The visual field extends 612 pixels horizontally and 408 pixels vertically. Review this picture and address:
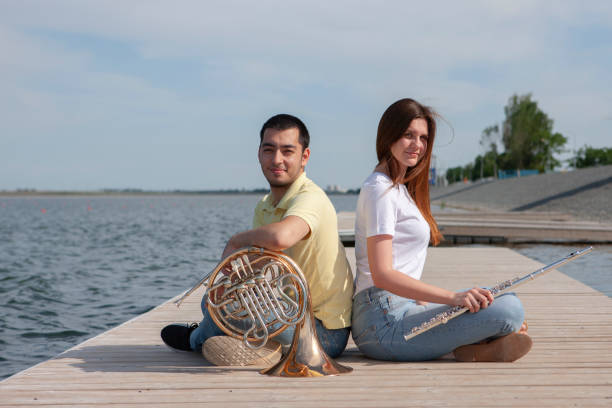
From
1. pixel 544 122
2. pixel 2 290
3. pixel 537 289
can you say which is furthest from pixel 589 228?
pixel 544 122

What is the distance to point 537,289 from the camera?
6652mm

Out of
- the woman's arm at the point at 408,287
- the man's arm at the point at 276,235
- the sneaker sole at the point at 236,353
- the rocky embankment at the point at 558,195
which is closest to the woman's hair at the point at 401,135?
the woman's arm at the point at 408,287

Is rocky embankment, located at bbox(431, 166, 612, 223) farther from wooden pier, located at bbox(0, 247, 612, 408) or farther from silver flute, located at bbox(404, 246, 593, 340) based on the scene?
silver flute, located at bbox(404, 246, 593, 340)

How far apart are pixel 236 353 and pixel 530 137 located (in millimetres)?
77015

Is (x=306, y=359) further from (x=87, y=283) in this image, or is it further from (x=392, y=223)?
(x=87, y=283)

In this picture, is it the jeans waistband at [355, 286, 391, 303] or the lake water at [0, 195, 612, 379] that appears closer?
the jeans waistband at [355, 286, 391, 303]

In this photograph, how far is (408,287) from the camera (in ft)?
10.2

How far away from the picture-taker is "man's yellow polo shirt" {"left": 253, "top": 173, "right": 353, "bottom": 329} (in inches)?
125

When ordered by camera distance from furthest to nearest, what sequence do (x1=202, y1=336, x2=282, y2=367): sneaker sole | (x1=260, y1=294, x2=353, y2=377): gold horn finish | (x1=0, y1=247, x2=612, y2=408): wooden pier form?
(x1=202, y1=336, x2=282, y2=367): sneaker sole
(x1=260, y1=294, x2=353, y2=377): gold horn finish
(x1=0, y1=247, x2=612, y2=408): wooden pier

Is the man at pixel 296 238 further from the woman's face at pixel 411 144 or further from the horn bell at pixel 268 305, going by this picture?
the woman's face at pixel 411 144

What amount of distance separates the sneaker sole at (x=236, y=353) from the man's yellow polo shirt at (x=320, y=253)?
343mm

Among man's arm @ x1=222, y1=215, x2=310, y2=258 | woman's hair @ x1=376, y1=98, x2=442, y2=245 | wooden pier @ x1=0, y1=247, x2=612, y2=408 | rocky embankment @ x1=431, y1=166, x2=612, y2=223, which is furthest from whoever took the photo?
rocky embankment @ x1=431, y1=166, x2=612, y2=223

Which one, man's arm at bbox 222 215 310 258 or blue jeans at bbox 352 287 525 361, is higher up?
man's arm at bbox 222 215 310 258

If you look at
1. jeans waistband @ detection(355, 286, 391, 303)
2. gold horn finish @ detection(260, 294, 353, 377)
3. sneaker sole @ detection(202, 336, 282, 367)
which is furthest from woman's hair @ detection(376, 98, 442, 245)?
sneaker sole @ detection(202, 336, 282, 367)
